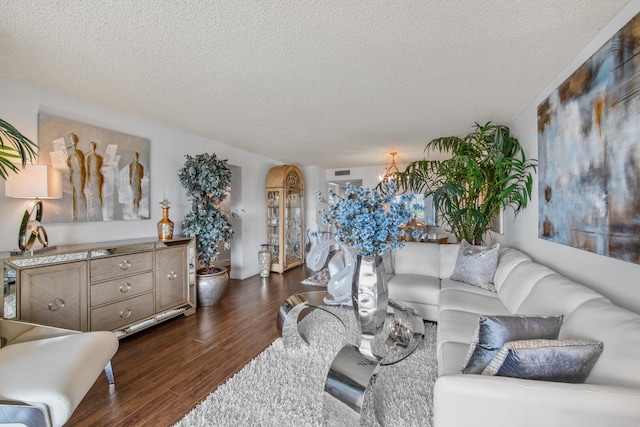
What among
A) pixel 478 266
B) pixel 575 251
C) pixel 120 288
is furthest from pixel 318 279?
pixel 575 251

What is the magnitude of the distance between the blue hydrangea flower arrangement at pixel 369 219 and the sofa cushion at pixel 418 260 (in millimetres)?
1692

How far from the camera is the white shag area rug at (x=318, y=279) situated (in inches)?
166

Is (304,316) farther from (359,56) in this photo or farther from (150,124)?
(150,124)

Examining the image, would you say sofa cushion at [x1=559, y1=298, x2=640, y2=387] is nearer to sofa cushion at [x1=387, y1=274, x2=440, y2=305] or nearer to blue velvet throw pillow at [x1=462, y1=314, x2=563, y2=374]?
blue velvet throw pillow at [x1=462, y1=314, x2=563, y2=374]

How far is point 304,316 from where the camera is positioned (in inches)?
111

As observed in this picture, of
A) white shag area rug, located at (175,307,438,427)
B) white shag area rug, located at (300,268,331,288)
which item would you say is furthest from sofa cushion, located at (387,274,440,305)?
white shag area rug, located at (300,268,331,288)

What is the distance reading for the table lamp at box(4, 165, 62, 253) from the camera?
1883mm

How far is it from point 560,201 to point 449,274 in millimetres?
1332

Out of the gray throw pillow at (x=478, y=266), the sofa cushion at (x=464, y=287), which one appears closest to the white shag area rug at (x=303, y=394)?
the sofa cushion at (x=464, y=287)

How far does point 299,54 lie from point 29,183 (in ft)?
7.28

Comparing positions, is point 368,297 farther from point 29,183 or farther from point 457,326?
point 29,183

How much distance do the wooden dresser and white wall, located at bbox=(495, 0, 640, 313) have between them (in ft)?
11.7

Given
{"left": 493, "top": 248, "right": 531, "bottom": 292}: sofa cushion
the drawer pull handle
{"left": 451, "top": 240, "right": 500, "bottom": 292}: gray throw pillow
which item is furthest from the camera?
{"left": 451, "top": 240, "right": 500, "bottom": 292}: gray throw pillow

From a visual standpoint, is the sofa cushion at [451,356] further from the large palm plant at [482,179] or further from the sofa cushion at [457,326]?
the large palm plant at [482,179]
